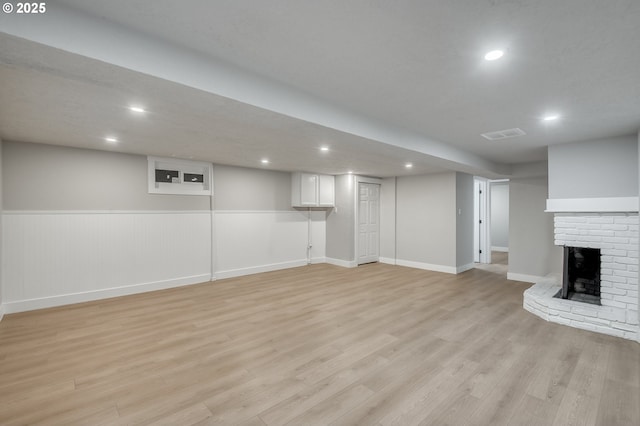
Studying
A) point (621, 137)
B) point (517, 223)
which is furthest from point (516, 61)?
point (517, 223)

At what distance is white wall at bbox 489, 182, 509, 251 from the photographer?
966cm

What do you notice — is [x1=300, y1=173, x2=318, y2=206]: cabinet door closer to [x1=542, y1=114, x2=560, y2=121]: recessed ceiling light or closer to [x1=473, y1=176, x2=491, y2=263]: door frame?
[x1=473, y1=176, x2=491, y2=263]: door frame

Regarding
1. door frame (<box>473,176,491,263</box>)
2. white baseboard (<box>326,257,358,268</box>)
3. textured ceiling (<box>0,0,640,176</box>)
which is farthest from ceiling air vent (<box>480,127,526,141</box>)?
door frame (<box>473,176,491,263</box>)

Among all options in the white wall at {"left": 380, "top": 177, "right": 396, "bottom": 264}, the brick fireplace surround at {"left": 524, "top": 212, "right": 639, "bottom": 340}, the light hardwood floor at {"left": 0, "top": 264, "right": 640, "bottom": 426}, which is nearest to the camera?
the light hardwood floor at {"left": 0, "top": 264, "right": 640, "bottom": 426}

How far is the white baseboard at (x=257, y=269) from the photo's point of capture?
5.81 meters

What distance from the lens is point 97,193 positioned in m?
4.48

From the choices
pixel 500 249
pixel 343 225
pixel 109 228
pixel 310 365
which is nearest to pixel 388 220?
pixel 343 225

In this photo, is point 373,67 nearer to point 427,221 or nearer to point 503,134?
point 503,134

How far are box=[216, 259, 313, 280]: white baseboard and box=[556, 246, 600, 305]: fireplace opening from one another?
16.1ft

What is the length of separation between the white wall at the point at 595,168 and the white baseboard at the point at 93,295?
236 inches

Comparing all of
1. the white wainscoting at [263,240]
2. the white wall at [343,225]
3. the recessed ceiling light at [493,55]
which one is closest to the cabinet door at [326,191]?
the white wall at [343,225]

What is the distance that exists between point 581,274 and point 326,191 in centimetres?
490

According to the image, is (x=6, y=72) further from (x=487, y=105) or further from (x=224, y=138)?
(x=487, y=105)

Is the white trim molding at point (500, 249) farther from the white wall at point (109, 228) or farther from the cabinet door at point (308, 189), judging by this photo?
the white wall at point (109, 228)
